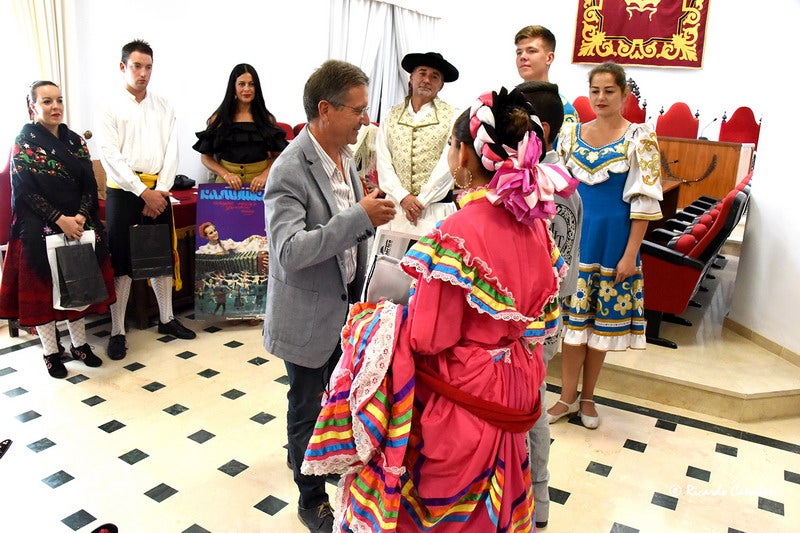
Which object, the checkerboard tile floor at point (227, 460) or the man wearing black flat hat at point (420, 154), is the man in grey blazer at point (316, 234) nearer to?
the checkerboard tile floor at point (227, 460)

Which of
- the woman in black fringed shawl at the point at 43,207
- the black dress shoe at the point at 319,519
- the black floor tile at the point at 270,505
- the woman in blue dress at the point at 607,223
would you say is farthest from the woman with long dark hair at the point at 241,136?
the black dress shoe at the point at 319,519

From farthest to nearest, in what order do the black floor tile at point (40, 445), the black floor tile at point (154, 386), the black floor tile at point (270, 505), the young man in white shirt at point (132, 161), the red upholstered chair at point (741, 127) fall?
the red upholstered chair at point (741, 127) < the young man in white shirt at point (132, 161) < the black floor tile at point (154, 386) < the black floor tile at point (40, 445) < the black floor tile at point (270, 505)

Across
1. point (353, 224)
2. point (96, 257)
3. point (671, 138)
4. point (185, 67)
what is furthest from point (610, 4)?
point (353, 224)

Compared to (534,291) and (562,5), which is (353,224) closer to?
(534,291)

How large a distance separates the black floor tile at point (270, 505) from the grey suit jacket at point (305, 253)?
802 millimetres

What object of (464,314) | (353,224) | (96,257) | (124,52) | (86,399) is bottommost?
(86,399)

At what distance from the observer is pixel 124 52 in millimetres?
3961

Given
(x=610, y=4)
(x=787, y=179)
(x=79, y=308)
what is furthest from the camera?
(x=610, y=4)

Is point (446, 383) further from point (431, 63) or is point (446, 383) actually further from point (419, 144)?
point (431, 63)

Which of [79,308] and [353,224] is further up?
[353,224]

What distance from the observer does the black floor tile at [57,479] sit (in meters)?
2.79

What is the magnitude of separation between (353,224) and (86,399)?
7.73ft

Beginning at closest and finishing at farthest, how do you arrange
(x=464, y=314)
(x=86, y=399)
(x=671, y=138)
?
(x=464, y=314) < (x=86, y=399) < (x=671, y=138)

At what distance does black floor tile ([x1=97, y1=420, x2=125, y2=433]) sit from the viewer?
10.6 ft
